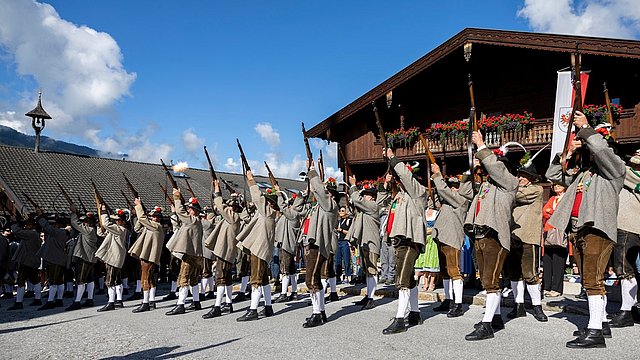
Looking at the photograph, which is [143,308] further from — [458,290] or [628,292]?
[628,292]

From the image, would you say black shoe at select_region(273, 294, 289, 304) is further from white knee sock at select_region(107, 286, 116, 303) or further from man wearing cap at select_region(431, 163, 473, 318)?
man wearing cap at select_region(431, 163, 473, 318)

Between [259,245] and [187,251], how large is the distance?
6.36 feet

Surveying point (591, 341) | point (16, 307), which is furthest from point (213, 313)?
point (591, 341)

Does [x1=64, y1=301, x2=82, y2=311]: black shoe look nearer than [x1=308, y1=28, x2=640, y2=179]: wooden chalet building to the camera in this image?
Yes

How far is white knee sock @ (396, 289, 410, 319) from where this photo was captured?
651cm

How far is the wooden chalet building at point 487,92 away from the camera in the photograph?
620 inches

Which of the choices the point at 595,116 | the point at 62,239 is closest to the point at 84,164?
the point at 62,239

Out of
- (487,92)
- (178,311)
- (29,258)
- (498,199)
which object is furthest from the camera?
(487,92)

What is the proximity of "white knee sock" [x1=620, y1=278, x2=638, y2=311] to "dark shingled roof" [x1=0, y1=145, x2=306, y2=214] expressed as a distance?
19163 millimetres

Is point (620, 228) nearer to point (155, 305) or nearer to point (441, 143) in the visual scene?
point (155, 305)

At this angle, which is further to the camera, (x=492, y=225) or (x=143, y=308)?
(x=143, y=308)

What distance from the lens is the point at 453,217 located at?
25.4 ft

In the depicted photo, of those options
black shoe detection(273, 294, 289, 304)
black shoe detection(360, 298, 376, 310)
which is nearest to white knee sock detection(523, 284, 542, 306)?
black shoe detection(360, 298, 376, 310)

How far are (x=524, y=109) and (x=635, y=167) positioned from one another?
12641mm
